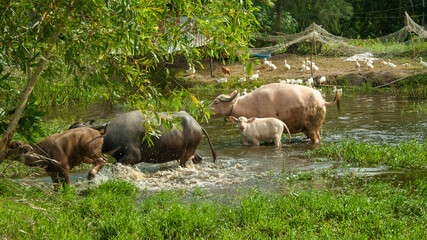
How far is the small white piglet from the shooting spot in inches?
404

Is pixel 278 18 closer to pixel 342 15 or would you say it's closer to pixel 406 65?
pixel 342 15

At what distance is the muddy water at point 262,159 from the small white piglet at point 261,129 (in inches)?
8.2

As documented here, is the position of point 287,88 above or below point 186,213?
above

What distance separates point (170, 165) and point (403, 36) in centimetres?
2074

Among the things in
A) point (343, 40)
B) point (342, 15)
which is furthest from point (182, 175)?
point (342, 15)

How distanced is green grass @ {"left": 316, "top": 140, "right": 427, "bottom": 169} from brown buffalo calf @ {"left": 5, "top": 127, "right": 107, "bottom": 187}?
13.2 ft

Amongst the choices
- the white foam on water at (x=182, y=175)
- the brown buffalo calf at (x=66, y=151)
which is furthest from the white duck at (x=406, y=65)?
the brown buffalo calf at (x=66, y=151)

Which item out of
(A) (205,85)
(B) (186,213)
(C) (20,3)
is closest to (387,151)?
(B) (186,213)

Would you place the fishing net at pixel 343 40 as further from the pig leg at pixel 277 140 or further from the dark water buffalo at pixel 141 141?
the dark water buffalo at pixel 141 141

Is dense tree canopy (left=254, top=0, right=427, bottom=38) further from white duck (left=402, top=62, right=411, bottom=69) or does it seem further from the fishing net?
white duck (left=402, top=62, right=411, bottom=69)

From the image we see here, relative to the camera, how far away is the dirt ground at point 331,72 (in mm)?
21859

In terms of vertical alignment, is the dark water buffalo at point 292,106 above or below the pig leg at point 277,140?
above

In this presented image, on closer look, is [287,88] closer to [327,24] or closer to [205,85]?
[205,85]

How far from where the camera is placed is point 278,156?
30.0 feet
